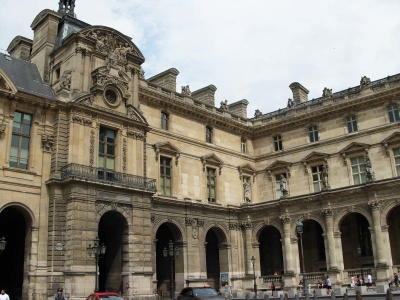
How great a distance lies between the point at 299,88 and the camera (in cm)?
4700

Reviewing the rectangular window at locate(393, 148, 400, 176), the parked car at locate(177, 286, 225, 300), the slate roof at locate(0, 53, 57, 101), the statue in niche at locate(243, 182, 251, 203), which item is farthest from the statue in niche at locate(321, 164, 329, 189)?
the slate roof at locate(0, 53, 57, 101)

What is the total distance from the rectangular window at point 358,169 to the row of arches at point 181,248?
2.71 metres

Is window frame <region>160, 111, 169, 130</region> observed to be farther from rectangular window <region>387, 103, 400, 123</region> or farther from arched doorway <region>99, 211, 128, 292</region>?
rectangular window <region>387, 103, 400, 123</region>

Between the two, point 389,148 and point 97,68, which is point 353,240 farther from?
point 97,68

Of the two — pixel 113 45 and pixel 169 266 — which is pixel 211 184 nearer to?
pixel 169 266

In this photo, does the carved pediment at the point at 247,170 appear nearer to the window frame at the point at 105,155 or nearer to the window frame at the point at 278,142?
the window frame at the point at 278,142

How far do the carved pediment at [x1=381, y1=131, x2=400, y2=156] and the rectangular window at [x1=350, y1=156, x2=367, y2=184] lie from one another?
204cm

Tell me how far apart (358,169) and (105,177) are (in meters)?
20.5

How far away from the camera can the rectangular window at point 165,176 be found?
3572 cm

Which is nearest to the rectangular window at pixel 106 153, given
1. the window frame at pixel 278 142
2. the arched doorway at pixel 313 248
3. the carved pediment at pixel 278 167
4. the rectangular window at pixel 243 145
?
the rectangular window at pixel 243 145

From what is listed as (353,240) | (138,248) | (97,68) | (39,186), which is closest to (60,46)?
(97,68)

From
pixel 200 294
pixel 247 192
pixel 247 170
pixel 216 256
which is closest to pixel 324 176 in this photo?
pixel 247 192

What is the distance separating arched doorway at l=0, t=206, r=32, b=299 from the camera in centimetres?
2838

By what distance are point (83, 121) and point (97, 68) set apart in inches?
153
